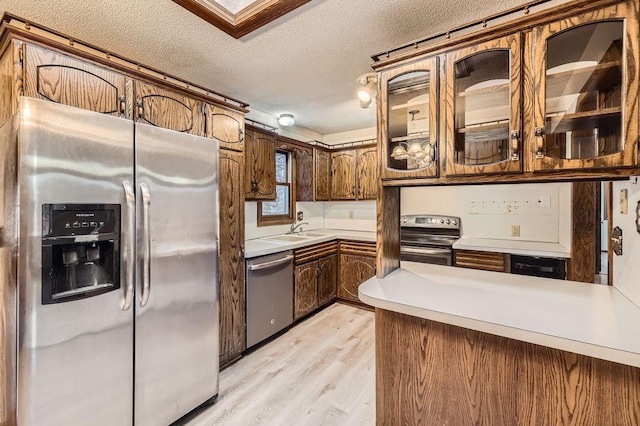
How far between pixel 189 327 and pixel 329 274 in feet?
6.82

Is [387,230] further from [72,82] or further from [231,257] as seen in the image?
[72,82]

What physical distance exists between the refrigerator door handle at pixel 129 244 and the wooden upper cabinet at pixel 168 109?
0.58m

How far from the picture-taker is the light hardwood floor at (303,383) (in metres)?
1.83

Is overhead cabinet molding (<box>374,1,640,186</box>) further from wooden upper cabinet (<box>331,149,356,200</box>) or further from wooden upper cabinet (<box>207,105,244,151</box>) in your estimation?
wooden upper cabinet (<box>331,149,356,200</box>)

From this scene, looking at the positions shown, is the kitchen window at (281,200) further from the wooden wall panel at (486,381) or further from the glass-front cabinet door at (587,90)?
the glass-front cabinet door at (587,90)

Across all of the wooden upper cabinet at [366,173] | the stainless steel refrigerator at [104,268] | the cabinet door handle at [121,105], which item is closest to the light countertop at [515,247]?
the wooden upper cabinet at [366,173]

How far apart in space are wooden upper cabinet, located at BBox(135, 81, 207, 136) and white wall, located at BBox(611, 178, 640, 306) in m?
2.49

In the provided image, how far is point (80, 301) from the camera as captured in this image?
1.30 meters

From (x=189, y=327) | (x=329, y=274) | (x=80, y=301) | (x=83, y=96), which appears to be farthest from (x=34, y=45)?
(x=329, y=274)

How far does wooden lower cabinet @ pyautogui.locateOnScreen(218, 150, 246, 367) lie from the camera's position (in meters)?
2.25

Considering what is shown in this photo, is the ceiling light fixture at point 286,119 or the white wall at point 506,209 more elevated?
the ceiling light fixture at point 286,119

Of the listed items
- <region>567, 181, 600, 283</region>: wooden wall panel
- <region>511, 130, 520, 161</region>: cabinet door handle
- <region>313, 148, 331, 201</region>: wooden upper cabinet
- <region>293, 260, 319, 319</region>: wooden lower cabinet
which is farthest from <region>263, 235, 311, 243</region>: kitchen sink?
<region>567, 181, 600, 283</region>: wooden wall panel

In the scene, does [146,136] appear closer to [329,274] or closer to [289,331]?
[289,331]

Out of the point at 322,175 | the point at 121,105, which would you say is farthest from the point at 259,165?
the point at 121,105
